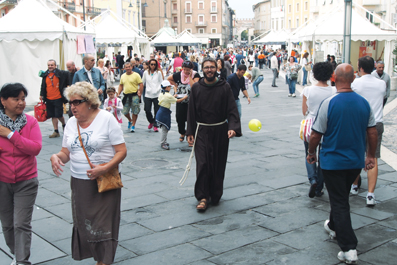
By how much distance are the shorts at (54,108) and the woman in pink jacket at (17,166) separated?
6.21 m

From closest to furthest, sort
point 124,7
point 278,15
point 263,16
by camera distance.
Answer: point 124,7, point 278,15, point 263,16

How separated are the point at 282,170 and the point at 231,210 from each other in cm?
→ 196

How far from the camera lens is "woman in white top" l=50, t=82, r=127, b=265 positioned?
340 centimetres

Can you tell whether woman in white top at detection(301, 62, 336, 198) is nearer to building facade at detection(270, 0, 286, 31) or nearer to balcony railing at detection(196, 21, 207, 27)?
building facade at detection(270, 0, 286, 31)

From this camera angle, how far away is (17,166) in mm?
3635

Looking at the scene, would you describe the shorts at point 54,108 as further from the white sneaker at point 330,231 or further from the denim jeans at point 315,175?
the white sneaker at point 330,231

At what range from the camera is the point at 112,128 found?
135 inches

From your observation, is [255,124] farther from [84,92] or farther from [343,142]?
[84,92]

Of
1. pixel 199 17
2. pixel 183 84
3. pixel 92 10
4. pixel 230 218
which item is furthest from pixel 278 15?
pixel 230 218

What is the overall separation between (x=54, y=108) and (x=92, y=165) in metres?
6.81

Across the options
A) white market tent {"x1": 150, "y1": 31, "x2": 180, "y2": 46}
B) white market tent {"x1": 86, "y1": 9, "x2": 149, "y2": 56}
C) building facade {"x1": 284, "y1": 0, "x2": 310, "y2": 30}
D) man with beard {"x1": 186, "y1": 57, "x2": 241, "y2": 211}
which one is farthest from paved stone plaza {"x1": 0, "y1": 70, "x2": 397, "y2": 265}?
building facade {"x1": 284, "y1": 0, "x2": 310, "y2": 30}

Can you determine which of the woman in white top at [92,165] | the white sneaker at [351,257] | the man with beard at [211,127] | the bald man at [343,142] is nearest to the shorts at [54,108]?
the man with beard at [211,127]

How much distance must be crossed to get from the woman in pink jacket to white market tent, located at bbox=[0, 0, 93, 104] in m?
12.0

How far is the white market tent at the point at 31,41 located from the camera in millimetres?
14906
